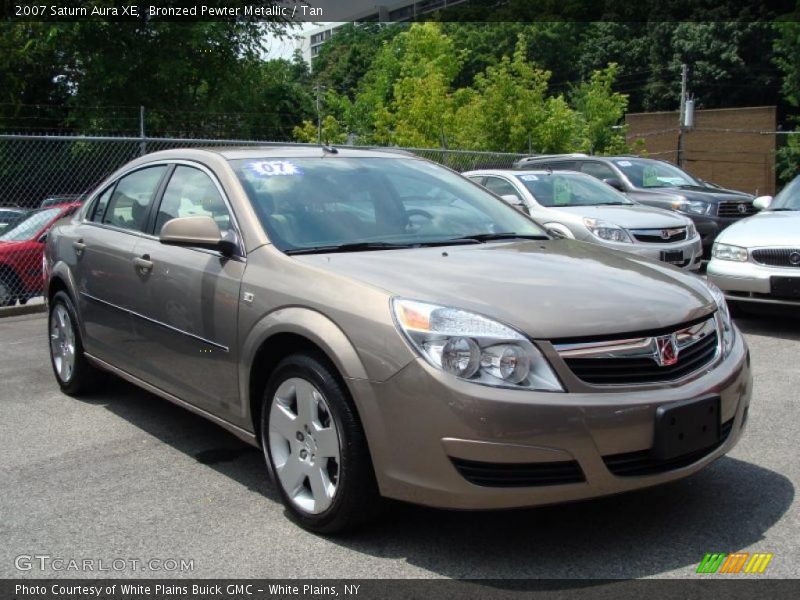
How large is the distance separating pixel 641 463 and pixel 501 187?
8671mm

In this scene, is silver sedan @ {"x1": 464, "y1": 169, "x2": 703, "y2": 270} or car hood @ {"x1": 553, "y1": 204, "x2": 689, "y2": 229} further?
car hood @ {"x1": 553, "y1": 204, "x2": 689, "y2": 229}

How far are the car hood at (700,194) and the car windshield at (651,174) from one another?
292 mm

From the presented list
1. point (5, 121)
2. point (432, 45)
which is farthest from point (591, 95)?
point (5, 121)

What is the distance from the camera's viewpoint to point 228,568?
337 centimetres

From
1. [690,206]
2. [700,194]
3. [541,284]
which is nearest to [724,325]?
[541,284]

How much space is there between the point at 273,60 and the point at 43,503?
24.2 m

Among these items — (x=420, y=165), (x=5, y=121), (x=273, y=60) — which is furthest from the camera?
(x=273, y=60)

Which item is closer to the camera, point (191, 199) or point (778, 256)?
point (191, 199)

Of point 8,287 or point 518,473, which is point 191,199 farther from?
point 8,287

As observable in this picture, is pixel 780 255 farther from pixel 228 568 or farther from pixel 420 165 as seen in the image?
pixel 228 568

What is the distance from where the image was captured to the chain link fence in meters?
10.5

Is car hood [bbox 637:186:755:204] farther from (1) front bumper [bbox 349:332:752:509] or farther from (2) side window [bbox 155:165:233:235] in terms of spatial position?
(1) front bumper [bbox 349:332:752:509]

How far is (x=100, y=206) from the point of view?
5785 mm

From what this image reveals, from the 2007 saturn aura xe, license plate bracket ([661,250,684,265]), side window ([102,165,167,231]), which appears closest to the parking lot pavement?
the 2007 saturn aura xe
